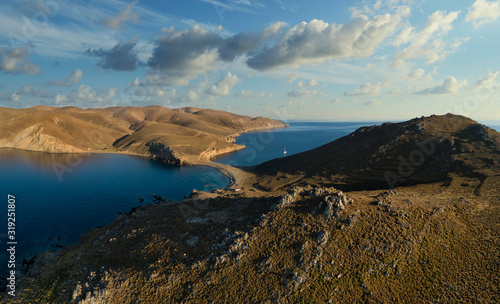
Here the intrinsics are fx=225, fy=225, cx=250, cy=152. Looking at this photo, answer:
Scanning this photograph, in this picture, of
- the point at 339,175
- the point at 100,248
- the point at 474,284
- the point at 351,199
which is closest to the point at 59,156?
the point at 100,248

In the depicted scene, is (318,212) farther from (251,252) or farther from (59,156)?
(59,156)

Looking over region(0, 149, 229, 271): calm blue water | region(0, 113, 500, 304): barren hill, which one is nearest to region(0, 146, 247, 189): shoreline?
region(0, 149, 229, 271): calm blue water

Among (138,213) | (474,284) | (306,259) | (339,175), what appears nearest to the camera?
(474,284)

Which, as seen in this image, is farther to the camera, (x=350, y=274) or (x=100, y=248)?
(x=100, y=248)

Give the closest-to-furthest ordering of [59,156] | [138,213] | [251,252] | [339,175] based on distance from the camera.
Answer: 1. [251,252]
2. [138,213]
3. [339,175]
4. [59,156]

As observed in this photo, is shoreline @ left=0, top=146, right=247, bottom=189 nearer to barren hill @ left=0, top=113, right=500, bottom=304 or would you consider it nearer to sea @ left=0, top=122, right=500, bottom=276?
sea @ left=0, top=122, right=500, bottom=276

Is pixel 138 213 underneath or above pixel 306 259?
underneath

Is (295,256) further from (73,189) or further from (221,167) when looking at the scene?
(221,167)
